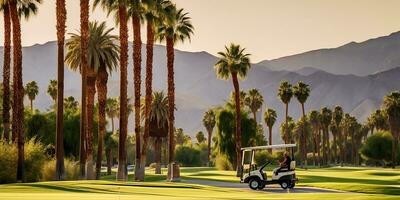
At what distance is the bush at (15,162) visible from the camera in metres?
48.2

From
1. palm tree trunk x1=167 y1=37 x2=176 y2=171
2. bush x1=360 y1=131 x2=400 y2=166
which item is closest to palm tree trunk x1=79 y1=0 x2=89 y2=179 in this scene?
palm tree trunk x1=167 y1=37 x2=176 y2=171

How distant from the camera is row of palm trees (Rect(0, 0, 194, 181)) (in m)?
51.0

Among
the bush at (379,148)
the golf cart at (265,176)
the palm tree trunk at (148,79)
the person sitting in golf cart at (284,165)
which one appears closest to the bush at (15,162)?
the palm tree trunk at (148,79)

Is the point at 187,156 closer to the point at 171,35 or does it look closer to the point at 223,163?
the point at 223,163

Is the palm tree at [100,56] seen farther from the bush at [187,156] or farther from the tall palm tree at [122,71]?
the bush at [187,156]

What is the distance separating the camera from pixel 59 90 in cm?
4891

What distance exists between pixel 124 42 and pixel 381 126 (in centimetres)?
A: 15842

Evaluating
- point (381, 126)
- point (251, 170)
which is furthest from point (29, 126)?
point (381, 126)

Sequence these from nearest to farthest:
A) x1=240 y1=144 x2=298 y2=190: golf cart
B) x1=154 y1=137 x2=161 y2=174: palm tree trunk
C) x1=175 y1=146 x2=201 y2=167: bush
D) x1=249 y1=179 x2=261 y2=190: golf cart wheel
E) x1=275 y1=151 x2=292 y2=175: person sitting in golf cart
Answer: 1. x1=275 y1=151 x2=292 y2=175: person sitting in golf cart
2. x1=240 y1=144 x2=298 y2=190: golf cart
3. x1=249 y1=179 x2=261 y2=190: golf cart wheel
4. x1=154 y1=137 x2=161 y2=174: palm tree trunk
5. x1=175 y1=146 x2=201 y2=167: bush

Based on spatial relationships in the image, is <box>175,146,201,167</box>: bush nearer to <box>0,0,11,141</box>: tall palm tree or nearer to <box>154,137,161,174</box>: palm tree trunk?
<box>154,137,161,174</box>: palm tree trunk

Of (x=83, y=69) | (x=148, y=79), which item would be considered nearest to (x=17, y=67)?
(x=83, y=69)

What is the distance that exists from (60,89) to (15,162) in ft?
22.8

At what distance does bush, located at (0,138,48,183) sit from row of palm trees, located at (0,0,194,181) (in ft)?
3.24

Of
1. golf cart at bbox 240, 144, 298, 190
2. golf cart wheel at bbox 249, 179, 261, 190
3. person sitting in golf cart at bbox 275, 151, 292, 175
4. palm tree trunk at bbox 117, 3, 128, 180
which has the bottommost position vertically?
golf cart wheel at bbox 249, 179, 261, 190
